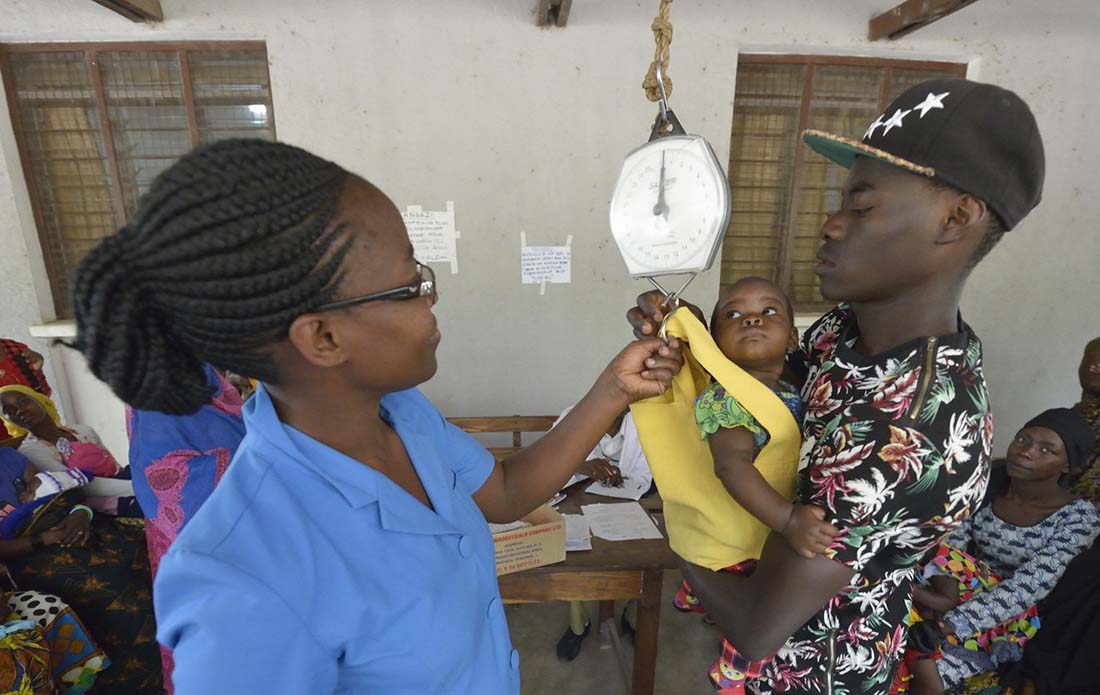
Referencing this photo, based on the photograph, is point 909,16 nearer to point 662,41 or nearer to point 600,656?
point 662,41

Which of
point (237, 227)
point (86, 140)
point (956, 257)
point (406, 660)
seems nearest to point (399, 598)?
point (406, 660)

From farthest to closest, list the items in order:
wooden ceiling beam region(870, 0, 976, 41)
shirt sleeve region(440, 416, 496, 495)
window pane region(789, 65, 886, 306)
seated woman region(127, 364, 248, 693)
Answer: window pane region(789, 65, 886, 306) < wooden ceiling beam region(870, 0, 976, 41) < seated woman region(127, 364, 248, 693) < shirt sleeve region(440, 416, 496, 495)

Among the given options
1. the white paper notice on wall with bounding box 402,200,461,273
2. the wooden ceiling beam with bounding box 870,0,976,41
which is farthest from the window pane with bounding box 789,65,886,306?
the white paper notice on wall with bounding box 402,200,461,273

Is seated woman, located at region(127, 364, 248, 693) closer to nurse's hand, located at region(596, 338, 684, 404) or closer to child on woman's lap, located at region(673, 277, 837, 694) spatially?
nurse's hand, located at region(596, 338, 684, 404)

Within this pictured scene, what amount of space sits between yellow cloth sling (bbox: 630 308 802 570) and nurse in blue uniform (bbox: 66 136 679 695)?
1.61ft

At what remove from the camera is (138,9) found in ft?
8.57

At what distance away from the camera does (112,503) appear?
2.36 meters

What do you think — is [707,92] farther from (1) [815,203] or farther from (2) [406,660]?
(2) [406,660]

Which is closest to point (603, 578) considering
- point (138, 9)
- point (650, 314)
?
point (650, 314)

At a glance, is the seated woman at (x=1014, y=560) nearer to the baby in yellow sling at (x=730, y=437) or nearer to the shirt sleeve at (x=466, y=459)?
the baby in yellow sling at (x=730, y=437)

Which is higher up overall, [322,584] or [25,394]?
[322,584]

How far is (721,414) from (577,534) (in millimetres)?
1074

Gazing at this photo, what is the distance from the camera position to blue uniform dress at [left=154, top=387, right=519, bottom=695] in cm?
55

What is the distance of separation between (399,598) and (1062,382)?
4841 mm
